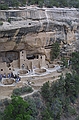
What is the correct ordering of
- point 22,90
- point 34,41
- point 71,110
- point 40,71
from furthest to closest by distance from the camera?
point 34,41 < point 40,71 < point 71,110 < point 22,90

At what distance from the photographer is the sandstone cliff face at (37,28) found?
1780cm

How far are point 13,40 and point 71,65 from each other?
5078mm

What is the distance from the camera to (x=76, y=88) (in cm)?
1819

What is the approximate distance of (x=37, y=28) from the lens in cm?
1875

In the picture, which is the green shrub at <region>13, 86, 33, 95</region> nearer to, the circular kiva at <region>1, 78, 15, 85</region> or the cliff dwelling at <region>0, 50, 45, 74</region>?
the circular kiva at <region>1, 78, 15, 85</region>

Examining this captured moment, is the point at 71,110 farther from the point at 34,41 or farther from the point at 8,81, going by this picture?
the point at 34,41

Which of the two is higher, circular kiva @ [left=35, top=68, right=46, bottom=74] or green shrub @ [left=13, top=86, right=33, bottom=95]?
green shrub @ [left=13, top=86, right=33, bottom=95]

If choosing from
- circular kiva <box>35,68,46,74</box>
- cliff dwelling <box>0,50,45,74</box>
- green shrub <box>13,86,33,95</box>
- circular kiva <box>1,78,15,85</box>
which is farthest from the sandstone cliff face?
green shrub <box>13,86,33,95</box>

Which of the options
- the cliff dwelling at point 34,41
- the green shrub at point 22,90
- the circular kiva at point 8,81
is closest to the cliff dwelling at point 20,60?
the cliff dwelling at point 34,41

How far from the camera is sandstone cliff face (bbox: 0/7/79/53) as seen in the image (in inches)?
701

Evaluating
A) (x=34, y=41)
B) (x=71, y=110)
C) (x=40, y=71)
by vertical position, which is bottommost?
(x=71, y=110)

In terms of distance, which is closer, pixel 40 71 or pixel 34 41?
pixel 40 71

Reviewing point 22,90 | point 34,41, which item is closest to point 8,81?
point 22,90

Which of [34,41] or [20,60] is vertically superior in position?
[34,41]
